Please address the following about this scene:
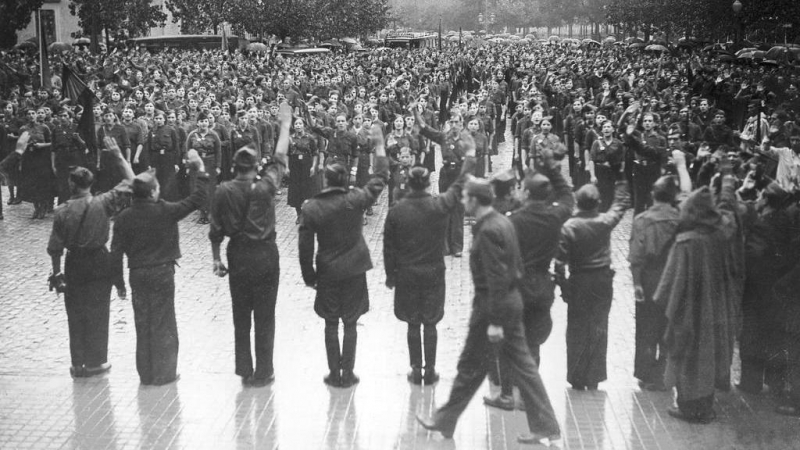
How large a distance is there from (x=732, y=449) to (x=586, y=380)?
1.52 m

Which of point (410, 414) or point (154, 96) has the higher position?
point (154, 96)

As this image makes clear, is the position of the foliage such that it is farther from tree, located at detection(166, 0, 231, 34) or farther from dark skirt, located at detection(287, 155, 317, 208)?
dark skirt, located at detection(287, 155, 317, 208)

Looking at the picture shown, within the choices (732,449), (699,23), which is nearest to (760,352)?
(732,449)

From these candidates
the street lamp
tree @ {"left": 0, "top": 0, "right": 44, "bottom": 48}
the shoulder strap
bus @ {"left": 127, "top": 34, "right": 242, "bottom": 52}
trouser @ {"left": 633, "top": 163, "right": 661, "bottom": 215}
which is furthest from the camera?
bus @ {"left": 127, "top": 34, "right": 242, "bottom": 52}

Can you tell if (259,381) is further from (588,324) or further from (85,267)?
(588,324)

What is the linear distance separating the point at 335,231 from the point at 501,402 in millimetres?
2050

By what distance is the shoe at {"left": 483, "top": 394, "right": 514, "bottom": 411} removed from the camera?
27.2 feet

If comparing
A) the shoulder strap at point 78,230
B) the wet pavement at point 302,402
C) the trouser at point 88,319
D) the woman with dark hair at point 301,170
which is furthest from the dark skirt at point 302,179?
the shoulder strap at point 78,230

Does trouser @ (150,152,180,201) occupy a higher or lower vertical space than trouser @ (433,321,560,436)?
higher

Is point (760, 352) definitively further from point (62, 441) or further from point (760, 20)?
point (760, 20)

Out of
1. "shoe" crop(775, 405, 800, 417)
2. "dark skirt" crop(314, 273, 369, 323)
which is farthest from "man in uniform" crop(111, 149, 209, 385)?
"shoe" crop(775, 405, 800, 417)

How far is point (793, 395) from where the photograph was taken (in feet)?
27.0

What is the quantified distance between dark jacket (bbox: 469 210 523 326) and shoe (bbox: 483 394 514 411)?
1202mm

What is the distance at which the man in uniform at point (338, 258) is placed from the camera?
339 inches
